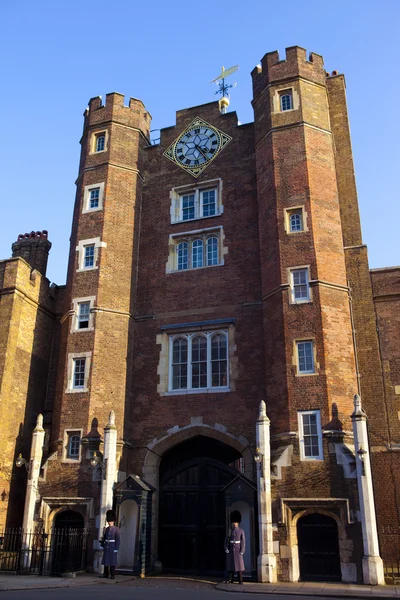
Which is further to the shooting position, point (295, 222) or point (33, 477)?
point (295, 222)

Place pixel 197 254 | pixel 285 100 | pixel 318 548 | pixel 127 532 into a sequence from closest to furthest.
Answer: pixel 318 548
pixel 127 532
pixel 285 100
pixel 197 254

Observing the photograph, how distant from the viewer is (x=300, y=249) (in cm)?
2250

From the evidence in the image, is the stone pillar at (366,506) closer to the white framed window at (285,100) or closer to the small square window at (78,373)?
the small square window at (78,373)

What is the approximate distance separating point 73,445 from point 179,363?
5416mm

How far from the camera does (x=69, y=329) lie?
24.3 metres

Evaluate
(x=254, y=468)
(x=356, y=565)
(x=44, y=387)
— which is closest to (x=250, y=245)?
(x=254, y=468)

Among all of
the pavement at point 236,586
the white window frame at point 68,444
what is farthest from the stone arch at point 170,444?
the pavement at point 236,586

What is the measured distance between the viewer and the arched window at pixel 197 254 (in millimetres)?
25609

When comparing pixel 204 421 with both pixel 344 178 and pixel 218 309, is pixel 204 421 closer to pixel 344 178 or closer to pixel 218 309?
pixel 218 309

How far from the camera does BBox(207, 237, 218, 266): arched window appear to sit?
83.1 ft

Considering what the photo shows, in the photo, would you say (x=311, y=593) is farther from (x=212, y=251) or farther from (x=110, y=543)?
(x=212, y=251)

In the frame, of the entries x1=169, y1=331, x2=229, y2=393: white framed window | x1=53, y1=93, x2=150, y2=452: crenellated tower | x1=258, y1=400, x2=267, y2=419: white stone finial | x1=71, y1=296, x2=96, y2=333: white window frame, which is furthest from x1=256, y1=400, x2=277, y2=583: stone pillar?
x1=71, y1=296, x2=96, y2=333: white window frame

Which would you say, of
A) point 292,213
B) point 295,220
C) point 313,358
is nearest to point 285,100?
point 292,213

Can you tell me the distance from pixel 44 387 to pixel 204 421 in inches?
321
